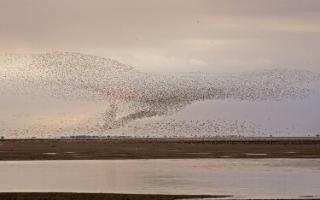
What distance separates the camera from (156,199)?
3528cm

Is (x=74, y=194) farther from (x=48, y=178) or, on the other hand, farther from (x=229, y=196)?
(x=48, y=178)

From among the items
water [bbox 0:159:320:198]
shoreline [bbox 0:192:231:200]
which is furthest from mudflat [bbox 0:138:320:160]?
shoreline [bbox 0:192:231:200]

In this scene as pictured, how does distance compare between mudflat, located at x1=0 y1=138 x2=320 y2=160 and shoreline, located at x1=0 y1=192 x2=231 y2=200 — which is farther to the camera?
mudflat, located at x1=0 y1=138 x2=320 y2=160

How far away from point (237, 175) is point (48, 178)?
10.7 meters

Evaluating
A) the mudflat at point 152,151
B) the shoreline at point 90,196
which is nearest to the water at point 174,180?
the shoreline at point 90,196

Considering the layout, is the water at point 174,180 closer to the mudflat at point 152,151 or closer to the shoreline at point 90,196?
the shoreline at point 90,196

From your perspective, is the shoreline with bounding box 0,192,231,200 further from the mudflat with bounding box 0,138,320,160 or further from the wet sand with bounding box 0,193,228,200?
the mudflat with bounding box 0,138,320,160

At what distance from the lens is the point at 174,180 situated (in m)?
44.6

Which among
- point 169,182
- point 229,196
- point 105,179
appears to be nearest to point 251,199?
point 229,196

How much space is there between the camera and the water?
127ft

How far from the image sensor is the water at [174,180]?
3875 cm

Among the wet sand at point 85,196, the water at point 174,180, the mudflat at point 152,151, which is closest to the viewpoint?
the wet sand at point 85,196

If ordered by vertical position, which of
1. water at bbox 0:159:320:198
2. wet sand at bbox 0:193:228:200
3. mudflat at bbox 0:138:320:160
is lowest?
wet sand at bbox 0:193:228:200

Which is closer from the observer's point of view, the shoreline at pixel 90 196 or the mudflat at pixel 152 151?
the shoreline at pixel 90 196
